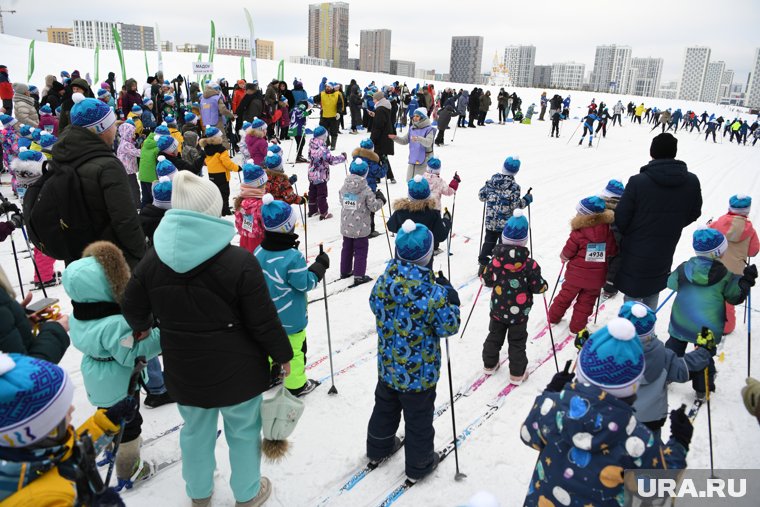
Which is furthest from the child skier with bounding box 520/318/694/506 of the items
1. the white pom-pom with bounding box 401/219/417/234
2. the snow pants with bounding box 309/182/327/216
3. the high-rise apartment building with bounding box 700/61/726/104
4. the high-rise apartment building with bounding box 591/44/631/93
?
the high-rise apartment building with bounding box 700/61/726/104

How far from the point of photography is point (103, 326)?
264 cm

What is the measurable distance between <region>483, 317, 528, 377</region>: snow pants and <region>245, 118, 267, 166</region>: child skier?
231 inches

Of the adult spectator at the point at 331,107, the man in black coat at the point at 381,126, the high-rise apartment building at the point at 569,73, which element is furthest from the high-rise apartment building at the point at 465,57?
the man in black coat at the point at 381,126

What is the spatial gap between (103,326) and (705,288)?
410cm

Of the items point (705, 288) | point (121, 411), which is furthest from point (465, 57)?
point (121, 411)

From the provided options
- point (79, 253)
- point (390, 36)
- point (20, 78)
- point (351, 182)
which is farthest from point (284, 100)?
point (390, 36)

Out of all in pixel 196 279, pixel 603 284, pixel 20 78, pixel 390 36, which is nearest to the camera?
pixel 196 279

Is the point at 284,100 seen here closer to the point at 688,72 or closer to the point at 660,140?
the point at 660,140

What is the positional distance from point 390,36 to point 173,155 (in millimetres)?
133059

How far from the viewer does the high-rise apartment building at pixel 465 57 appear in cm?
11812

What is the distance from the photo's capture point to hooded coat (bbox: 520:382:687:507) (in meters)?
1.79

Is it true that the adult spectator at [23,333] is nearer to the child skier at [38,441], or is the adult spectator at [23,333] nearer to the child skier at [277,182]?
the child skier at [38,441]

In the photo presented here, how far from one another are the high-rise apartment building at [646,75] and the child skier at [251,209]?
176481 millimetres

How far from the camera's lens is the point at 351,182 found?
5695 mm
